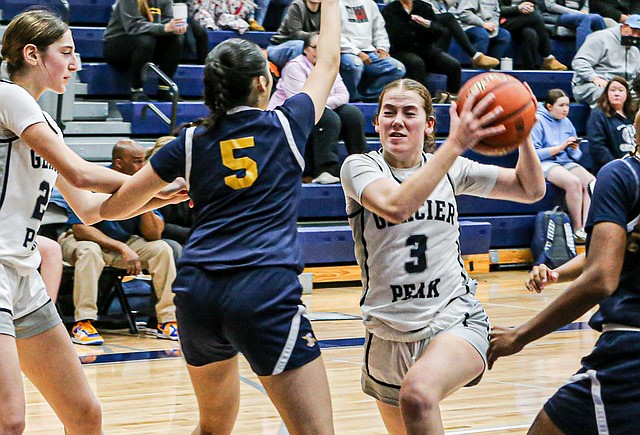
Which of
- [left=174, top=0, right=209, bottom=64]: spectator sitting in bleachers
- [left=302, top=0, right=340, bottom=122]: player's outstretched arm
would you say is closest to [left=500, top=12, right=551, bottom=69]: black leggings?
[left=174, top=0, right=209, bottom=64]: spectator sitting in bleachers

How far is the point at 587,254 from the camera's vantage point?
8.73 feet

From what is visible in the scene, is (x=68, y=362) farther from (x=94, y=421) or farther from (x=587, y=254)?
(x=587, y=254)

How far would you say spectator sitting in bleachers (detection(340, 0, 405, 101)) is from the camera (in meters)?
9.98

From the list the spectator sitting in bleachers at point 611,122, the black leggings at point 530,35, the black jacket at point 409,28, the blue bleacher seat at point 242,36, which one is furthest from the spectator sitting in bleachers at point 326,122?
the black leggings at point 530,35

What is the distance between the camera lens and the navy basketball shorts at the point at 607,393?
8.59ft

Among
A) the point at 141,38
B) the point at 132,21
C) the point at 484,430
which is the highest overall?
the point at 484,430

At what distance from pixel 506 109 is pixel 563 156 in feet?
25.7

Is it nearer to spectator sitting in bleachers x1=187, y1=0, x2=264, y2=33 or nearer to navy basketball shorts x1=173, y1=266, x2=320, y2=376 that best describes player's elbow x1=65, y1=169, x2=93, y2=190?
navy basketball shorts x1=173, y1=266, x2=320, y2=376

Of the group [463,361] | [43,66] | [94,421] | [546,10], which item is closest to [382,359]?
[463,361]

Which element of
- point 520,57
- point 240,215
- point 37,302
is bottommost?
point 520,57

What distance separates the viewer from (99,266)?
22.3ft

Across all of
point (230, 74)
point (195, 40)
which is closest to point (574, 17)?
point (195, 40)

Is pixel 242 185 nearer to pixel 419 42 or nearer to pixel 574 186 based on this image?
pixel 574 186

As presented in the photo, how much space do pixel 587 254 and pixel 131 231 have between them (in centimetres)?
493
